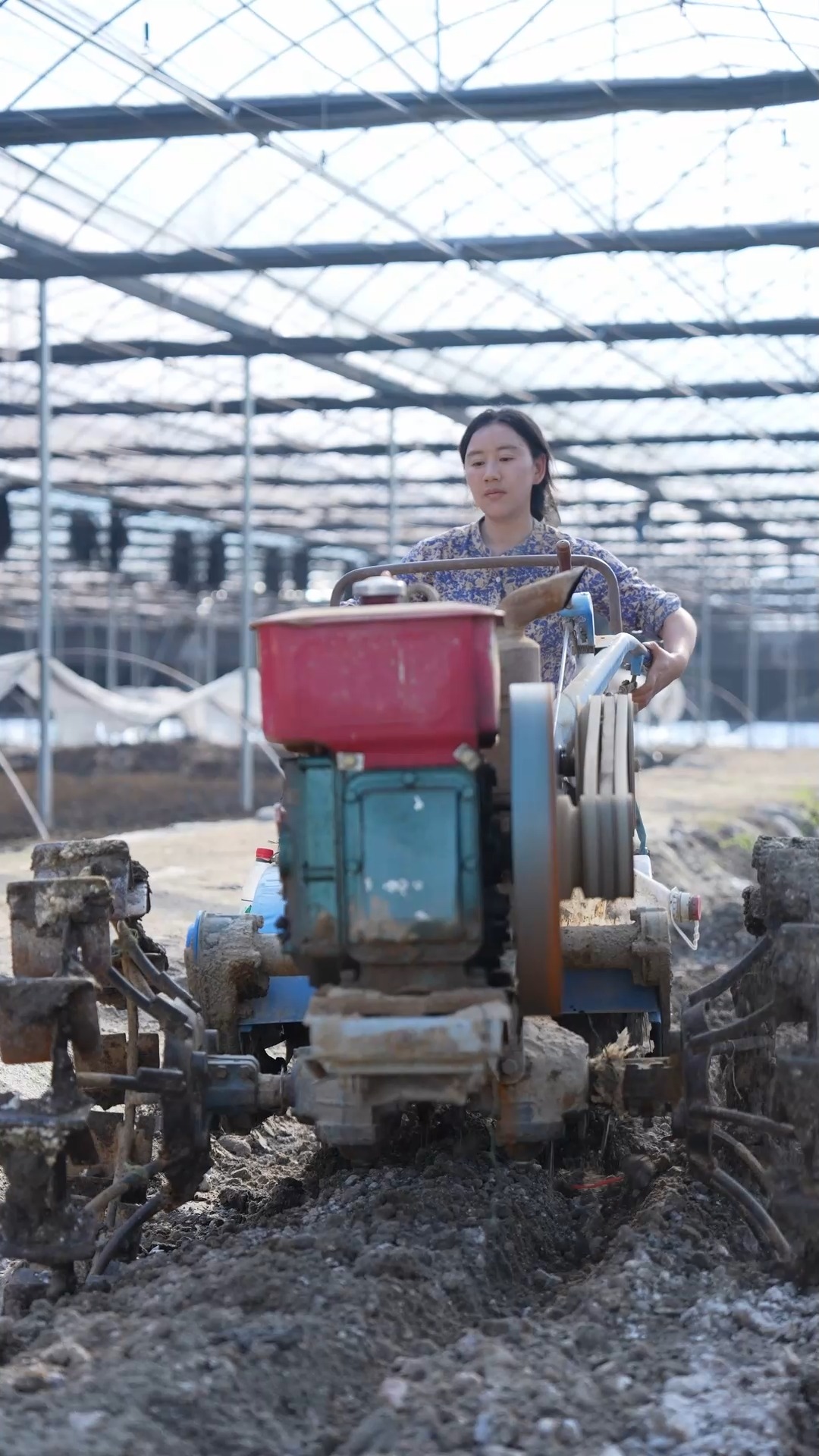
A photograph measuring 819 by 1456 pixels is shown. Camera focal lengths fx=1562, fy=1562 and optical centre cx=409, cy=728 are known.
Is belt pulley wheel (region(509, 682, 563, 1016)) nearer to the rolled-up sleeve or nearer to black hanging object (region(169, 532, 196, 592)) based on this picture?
the rolled-up sleeve

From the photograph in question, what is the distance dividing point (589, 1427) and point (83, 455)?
54.7 ft

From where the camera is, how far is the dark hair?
161 inches

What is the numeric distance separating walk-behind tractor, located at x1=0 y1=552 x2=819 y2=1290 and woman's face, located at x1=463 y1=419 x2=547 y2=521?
701mm

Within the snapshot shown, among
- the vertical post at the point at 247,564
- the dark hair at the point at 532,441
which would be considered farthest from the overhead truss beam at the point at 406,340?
the dark hair at the point at 532,441

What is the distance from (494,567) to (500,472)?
2.12 feet

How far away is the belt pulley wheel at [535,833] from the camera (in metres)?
2.40

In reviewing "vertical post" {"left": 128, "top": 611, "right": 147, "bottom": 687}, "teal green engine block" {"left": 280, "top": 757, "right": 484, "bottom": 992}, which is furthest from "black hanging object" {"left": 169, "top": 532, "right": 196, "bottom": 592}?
"teal green engine block" {"left": 280, "top": 757, "right": 484, "bottom": 992}

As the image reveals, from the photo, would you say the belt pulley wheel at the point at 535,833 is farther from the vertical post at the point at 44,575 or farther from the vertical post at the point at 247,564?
the vertical post at the point at 247,564

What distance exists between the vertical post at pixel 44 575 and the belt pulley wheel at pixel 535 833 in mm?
8151

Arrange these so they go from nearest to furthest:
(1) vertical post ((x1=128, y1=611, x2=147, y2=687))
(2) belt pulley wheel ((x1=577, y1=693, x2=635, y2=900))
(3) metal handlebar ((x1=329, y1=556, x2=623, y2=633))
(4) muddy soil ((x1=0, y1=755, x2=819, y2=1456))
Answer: (4) muddy soil ((x1=0, y1=755, x2=819, y2=1456)) < (2) belt pulley wheel ((x1=577, y1=693, x2=635, y2=900)) < (3) metal handlebar ((x1=329, y1=556, x2=623, y2=633)) < (1) vertical post ((x1=128, y1=611, x2=147, y2=687))

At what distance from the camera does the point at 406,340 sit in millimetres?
13141

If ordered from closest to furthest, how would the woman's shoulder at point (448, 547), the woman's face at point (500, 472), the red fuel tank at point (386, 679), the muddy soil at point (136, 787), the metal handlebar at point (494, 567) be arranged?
the red fuel tank at point (386, 679) < the metal handlebar at point (494, 567) < the woman's face at point (500, 472) < the woman's shoulder at point (448, 547) < the muddy soil at point (136, 787)

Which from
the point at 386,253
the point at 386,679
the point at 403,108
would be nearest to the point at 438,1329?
the point at 386,679

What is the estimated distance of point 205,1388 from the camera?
215 cm
